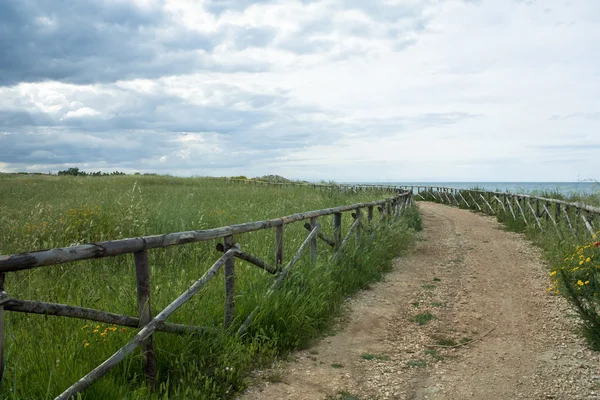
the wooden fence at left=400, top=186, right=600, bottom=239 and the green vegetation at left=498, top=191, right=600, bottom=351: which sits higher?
the wooden fence at left=400, top=186, right=600, bottom=239

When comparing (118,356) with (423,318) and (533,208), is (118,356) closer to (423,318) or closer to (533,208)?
(423,318)

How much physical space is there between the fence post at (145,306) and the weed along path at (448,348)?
37.0 inches

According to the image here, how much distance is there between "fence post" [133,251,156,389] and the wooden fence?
773 cm

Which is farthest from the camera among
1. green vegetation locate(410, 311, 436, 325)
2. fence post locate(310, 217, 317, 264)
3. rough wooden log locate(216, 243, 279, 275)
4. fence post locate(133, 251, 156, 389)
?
fence post locate(310, 217, 317, 264)

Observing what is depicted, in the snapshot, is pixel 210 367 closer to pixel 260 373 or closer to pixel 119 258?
pixel 260 373

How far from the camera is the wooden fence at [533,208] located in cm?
1130

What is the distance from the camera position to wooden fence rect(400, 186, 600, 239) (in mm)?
11297

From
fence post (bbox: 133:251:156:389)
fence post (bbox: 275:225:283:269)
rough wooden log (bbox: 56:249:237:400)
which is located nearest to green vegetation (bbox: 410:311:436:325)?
fence post (bbox: 275:225:283:269)

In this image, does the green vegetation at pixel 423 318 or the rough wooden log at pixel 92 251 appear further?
the green vegetation at pixel 423 318

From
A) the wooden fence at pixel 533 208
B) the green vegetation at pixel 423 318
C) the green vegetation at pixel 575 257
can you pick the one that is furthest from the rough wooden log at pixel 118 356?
the wooden fence at pixel 533 208

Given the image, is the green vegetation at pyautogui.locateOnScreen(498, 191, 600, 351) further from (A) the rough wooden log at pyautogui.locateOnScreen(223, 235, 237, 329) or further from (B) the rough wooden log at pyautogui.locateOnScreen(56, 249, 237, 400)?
(B) the rough wooden log at pyautogui.locateOnScreen(56, 249, 237, 400)

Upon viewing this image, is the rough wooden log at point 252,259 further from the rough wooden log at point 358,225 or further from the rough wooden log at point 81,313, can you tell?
the rough wooden log at point 358,225

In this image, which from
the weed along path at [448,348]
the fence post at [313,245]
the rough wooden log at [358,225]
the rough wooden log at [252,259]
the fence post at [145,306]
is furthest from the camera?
the rough wooden log at [358,225]

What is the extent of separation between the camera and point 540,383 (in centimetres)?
480
